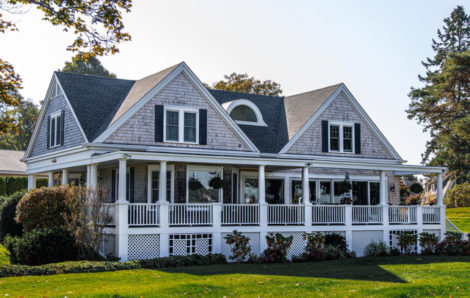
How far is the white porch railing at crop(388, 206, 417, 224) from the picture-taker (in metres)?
24.4

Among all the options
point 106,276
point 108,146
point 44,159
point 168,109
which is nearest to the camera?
point 106,276

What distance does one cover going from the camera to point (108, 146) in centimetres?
2136

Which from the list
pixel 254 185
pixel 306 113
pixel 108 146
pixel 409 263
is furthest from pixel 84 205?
pixel 306 113

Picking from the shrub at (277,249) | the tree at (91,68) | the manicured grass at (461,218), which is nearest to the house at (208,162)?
the shrub at (277,249)

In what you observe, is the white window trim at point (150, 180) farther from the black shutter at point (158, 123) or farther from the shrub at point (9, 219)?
the shrub at point (9, 219)

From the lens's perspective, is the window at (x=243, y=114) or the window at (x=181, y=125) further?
the window at (x=243, y=114)

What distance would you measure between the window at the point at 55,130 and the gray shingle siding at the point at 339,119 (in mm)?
9741

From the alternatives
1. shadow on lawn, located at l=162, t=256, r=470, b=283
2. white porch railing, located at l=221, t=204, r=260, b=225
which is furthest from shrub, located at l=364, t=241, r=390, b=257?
white porch railing, located at l=221, t=204, r=260, b=225

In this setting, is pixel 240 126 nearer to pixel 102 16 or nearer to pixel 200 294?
pixel 102 16

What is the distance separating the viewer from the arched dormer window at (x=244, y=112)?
2583 cm

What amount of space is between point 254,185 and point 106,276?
11237mm

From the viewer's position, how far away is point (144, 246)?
63.1 ft

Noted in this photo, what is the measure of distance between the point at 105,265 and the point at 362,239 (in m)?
11.2

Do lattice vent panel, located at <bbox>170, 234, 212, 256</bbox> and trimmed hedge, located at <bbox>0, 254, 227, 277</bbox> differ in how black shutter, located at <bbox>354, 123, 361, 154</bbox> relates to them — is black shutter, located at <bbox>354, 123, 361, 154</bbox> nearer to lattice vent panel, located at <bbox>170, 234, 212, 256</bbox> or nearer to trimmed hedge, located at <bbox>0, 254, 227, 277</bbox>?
lattice vent panel, located at <bbox>170, 234, 212, 256</bbox>
